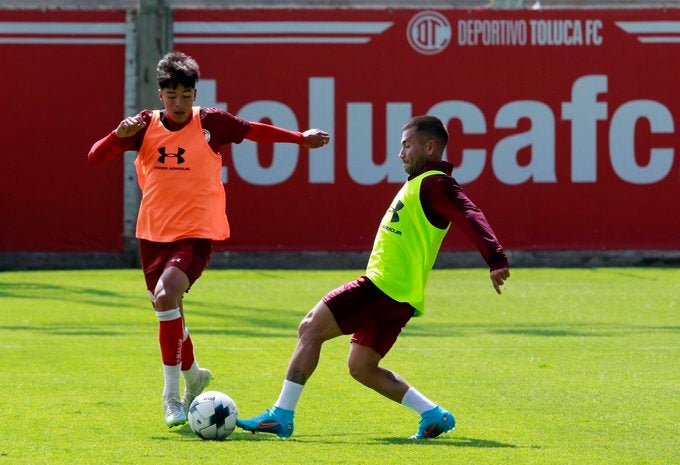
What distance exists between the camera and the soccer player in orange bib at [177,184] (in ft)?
27.0

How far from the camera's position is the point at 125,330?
13.8 m

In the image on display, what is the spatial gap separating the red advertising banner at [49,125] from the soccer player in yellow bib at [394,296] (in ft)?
48.3

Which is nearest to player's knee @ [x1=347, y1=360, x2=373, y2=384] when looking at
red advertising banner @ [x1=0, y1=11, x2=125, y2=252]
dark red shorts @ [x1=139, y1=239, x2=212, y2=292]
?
dark red shorts @ [x1=139, y1=239, x2=212, y2=292]

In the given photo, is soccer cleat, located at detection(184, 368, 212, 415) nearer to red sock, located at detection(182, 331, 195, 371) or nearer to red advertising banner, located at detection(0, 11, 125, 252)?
red sock, located at detection(182, 331, 195, 371)

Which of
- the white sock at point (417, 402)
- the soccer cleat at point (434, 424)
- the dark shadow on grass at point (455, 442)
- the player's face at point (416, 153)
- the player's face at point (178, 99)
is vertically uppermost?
the player's face at point (178, 99)

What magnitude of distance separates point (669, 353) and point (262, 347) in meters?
3.23

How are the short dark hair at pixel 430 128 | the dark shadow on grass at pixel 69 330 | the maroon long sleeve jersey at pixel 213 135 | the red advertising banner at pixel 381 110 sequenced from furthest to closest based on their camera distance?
1. the red advertising banner at pixel 381 110
2. the dark shadow on grass at pixel 69 330
3. the maroon long sleeve jersey at pixel 213 135
4. the short dark hair at pixel 430 128

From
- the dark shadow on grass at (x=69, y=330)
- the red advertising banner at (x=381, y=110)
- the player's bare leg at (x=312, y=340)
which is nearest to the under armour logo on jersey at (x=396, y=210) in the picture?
the player's bare leg at (x=312, y=340)

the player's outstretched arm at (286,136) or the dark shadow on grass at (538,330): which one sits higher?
the player's outstretched arm at (286,136)

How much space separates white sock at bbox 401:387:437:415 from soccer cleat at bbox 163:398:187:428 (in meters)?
1.16

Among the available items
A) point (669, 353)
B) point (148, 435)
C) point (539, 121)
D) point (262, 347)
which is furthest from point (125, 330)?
point (539, 121)

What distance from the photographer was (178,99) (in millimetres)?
8289

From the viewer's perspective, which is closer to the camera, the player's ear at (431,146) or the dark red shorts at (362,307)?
the dark red shorts at (362,307)

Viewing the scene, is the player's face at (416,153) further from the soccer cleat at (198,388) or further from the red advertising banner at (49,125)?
the red advertising banner at (49,125)
